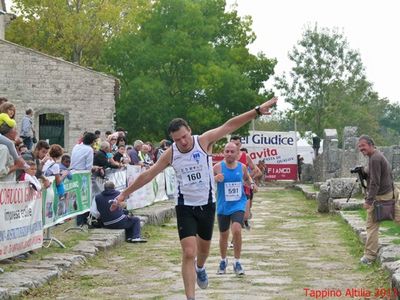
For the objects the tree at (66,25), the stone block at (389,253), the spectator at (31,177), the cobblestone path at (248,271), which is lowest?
the cobblestone path at (248,271)

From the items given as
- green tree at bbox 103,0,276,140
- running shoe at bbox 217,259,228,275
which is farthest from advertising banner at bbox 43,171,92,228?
green tree at bbox 103,0,276,140

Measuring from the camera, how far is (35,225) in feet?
42.6

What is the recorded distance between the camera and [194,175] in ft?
31.0

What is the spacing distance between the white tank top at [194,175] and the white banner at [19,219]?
278 centimetres

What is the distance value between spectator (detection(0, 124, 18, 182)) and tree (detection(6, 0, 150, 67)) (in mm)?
50141

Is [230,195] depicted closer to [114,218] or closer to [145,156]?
[114,218]

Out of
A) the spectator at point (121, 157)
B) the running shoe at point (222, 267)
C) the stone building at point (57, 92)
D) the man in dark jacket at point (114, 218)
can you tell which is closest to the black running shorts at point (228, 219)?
the running shoe at point (222, 267)

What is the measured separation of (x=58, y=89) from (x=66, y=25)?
88.4ft

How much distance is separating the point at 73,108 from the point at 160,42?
37.2ft

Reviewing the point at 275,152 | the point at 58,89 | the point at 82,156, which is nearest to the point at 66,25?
the point at 275,152

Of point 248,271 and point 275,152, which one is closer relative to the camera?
point 248,271

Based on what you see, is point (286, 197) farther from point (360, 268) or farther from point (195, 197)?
point (195, 197)

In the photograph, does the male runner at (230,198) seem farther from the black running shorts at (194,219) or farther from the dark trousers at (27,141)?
the dark trousers at (27,141)

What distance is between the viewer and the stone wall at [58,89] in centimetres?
3609
